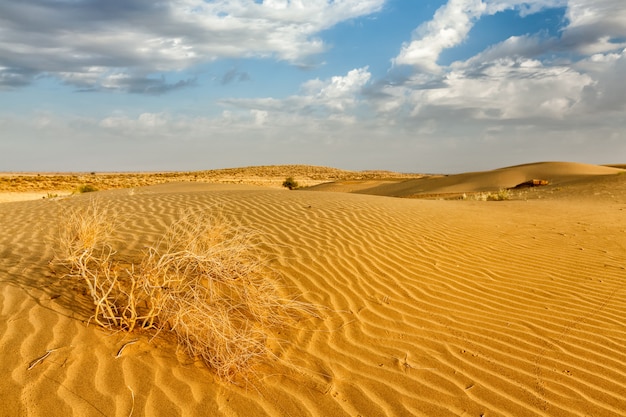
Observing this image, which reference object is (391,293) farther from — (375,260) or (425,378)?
(425,378)

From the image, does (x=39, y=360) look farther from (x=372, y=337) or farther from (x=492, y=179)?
(x=492, y=179)

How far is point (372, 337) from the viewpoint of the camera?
439 centimetres

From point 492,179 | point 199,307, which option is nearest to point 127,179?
point 492,179

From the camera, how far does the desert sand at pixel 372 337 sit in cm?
326

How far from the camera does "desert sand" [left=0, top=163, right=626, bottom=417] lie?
10.7ft

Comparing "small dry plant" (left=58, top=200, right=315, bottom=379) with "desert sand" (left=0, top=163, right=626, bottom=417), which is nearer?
"desert sand" (left=0, top=163, right=626, bottom=417)

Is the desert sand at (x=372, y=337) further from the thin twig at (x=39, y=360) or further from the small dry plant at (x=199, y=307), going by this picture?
the small dry plant at (x=199, y=307)

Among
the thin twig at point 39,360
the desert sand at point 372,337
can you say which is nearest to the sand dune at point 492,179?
the desert sand at point 372,337

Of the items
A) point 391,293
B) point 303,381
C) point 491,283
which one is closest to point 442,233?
point 491,283

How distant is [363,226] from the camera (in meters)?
8.28

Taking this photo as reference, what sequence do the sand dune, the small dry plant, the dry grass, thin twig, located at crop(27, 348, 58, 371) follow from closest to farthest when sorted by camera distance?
thin twig, located at crop(27, 348, 58, 371) < the small dry plant < the sand dune < the dry grass

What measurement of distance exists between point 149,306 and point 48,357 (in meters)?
0.93

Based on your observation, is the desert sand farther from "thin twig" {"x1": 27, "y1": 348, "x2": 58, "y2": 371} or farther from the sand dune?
the sand dune

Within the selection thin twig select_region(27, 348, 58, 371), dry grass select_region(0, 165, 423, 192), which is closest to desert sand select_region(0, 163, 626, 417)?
thin twig select_region(27, 348, 58, 371)
